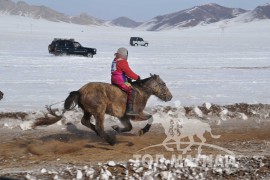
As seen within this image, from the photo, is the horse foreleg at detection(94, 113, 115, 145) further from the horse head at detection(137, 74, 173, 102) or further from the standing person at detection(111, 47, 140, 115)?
the horse head at detection(137, 74, 173, 102)

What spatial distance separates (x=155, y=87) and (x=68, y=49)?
1186 inches

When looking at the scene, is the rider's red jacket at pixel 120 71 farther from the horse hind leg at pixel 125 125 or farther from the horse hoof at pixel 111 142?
the horse hoof at pixel 111 142

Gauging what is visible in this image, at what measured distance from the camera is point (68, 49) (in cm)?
3894

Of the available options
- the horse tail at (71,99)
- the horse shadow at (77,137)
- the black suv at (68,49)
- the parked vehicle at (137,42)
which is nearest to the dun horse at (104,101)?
the horse tail at (71,99)

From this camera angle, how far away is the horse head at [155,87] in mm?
9578

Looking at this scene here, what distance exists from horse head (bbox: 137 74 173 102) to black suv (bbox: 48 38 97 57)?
92.4ft

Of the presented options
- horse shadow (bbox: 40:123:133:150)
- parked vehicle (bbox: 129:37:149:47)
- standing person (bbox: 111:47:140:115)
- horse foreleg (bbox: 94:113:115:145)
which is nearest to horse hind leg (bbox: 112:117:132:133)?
horse shadow (bbox: 40:123:133:150)

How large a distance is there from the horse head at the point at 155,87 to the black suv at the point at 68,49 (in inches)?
1109

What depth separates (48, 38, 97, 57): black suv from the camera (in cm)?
3766

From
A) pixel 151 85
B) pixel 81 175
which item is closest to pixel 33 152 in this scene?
pixel 81 175

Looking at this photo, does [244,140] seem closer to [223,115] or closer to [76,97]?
[223,115]

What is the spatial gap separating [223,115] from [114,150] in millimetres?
4564

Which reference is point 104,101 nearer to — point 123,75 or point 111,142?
point 123,75

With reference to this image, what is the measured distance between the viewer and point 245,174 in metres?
6.90
